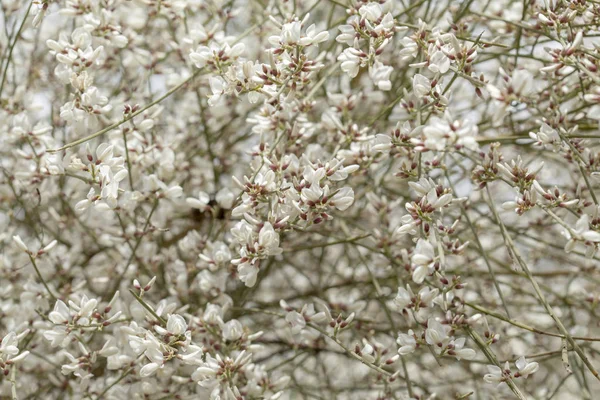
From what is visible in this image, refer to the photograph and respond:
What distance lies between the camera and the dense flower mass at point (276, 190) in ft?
3.01

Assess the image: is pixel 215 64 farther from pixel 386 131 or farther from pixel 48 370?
pixel 48 370

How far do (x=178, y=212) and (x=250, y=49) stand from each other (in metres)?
0.52

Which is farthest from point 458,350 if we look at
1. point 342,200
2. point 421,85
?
point 421,85

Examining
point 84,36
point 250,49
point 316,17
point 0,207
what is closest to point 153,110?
point 84,36

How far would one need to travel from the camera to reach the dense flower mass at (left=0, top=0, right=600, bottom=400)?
92 cm

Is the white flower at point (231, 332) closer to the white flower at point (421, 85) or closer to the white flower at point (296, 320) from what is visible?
the white flower at point (296, 320)

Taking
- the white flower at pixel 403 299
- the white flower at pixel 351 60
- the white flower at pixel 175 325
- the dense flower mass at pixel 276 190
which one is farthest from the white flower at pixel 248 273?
the white flower at pixel 351 60

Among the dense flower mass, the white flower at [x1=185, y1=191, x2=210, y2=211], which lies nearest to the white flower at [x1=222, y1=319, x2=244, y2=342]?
the dense flower mass

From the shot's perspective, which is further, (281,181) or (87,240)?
(87,240)

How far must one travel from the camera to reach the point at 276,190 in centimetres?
94

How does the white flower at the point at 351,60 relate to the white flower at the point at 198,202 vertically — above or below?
above

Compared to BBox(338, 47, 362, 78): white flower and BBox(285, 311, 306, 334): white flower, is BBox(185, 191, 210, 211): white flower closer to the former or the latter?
BBox(285, 311, 306, 334): white flower

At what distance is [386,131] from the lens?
154cm

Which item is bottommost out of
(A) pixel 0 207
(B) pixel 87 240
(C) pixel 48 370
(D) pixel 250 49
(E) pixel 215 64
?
(C) pixel 48 370
